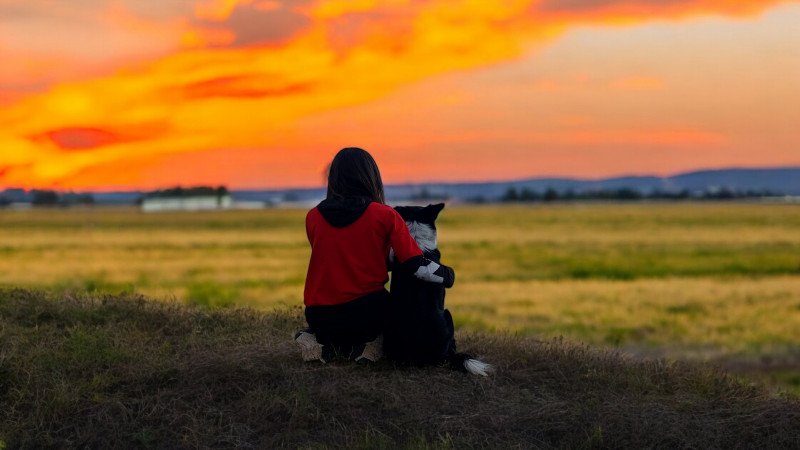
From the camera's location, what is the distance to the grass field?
65.1 feet

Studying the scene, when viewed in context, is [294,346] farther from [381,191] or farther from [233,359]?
[381,191]

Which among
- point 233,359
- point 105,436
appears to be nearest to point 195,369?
point 233,359

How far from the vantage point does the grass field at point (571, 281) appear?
19844 millimetres

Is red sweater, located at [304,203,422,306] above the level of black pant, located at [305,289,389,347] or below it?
above

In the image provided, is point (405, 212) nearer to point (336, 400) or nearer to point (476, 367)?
point (476, 367)

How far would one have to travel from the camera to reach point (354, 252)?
7617mm

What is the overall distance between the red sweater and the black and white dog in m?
0.24

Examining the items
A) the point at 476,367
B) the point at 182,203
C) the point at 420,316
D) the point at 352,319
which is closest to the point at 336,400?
the point at 352,319

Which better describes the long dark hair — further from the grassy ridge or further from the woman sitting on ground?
the grassy ridge

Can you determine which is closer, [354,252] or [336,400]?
[336,400]

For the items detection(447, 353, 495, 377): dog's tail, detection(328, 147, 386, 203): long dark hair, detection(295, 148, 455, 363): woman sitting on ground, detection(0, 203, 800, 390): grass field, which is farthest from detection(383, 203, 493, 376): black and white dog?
detection(0, 203, 800, 390): grass field

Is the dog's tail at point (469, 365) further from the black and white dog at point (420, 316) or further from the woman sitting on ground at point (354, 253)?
the woman sitting on ground at point (354, 253)

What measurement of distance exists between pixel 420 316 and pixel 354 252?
811 mm

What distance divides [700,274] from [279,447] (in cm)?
3311
